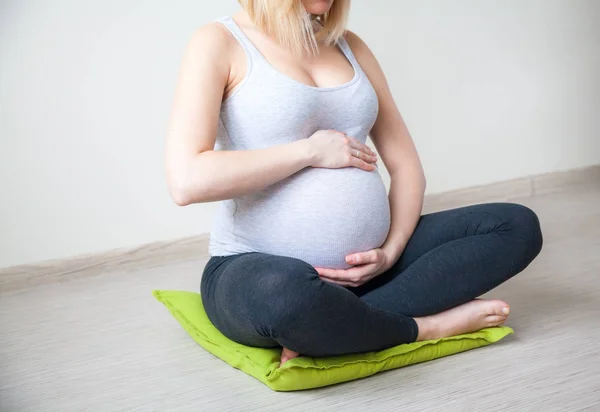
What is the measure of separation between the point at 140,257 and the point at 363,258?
104 centimetres

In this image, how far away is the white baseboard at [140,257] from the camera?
7.30 ft

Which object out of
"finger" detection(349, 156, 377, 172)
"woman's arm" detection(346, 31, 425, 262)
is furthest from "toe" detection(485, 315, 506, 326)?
"finger" detection(349, 156, 377, 172)

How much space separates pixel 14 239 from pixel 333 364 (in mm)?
1144

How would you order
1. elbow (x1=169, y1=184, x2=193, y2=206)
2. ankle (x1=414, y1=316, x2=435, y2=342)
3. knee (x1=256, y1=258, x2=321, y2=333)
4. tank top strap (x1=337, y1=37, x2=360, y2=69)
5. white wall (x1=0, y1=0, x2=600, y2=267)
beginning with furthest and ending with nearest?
white wall (x1=0, y1=0, x2=600, y2=267) < tank top strap (x1=337, y1=37, x2=360, y2=69) < ankle (x1=414, y1=316, x2=435, y2=342) < elbow (x1=169, y1=184, x2=193, y2=206) < knee (x1=256, y1=258, x2=321, y2=333)

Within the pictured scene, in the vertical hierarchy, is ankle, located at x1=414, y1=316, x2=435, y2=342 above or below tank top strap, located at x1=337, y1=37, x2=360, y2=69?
below

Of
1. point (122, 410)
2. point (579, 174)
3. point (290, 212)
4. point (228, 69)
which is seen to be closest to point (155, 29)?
point (228, 69)

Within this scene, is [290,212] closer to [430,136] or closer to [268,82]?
[268,82]

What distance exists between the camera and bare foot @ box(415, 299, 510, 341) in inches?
61.0

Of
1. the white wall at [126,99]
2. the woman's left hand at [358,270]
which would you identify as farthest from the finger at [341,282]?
the white wall at [126,99]

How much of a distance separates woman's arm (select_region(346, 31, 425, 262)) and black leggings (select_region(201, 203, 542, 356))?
0.19ft

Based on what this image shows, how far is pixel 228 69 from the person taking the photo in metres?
1.51

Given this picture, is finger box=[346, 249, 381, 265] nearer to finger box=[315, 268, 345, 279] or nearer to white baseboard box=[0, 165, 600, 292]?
finger box=[315, 268, 345, 279]

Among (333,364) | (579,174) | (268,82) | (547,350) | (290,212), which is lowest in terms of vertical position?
(579,174)

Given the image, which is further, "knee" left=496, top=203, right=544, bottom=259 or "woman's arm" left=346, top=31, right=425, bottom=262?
"woman's arm" left=346, top=31, right=425, bottom=262
